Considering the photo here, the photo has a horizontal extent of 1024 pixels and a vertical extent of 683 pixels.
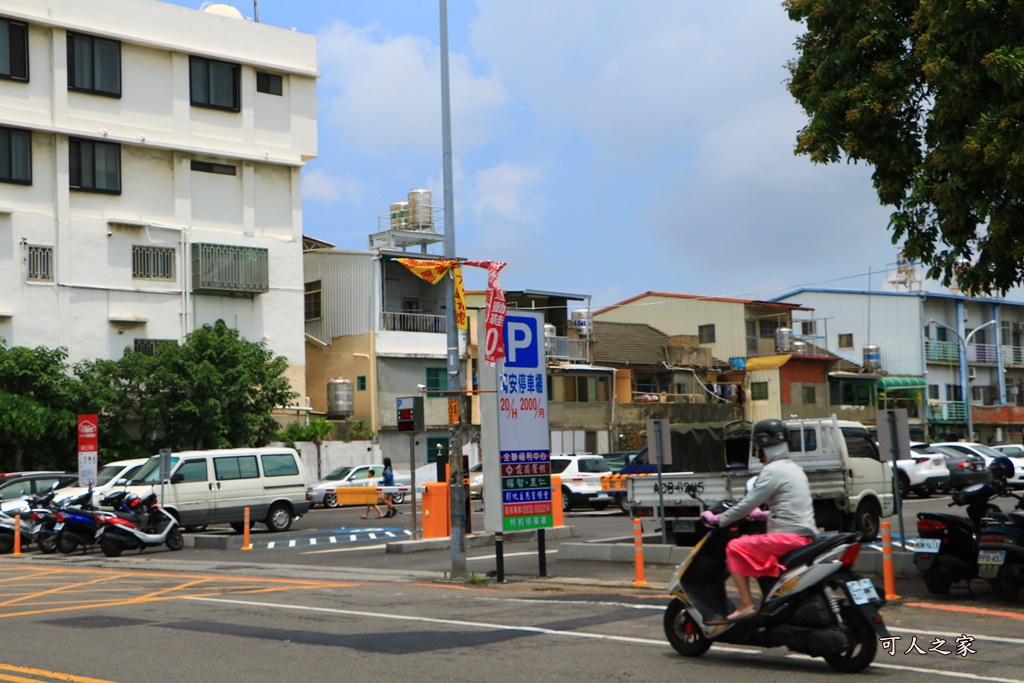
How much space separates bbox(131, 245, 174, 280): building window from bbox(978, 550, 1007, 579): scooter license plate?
3481 centimetres

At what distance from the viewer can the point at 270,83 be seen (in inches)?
1788

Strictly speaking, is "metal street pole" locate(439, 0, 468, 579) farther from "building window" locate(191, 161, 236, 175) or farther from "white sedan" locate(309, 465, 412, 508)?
"building window" locate(191, 161, 236, 175)

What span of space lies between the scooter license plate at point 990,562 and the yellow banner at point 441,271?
735 centimetres

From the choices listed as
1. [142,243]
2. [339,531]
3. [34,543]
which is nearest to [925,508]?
[339,531]

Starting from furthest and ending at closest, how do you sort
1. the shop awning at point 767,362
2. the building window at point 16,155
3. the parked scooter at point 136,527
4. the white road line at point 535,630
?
1. the shop awning at point 767,362
2. the building window at point 16,155
3. the parked scooter at point 136,527
4. the white road line at point 535,630

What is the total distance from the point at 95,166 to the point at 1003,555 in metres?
35.9

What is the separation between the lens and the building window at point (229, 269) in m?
42.7

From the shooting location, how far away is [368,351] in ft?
156

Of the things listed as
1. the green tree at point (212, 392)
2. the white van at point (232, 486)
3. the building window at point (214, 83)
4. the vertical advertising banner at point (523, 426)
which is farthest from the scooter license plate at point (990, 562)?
the building window at point (214, 83)

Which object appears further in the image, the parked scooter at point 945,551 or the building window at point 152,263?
the building window at point 152,263

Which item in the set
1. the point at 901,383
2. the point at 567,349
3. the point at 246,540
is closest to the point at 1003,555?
the point at 246,540

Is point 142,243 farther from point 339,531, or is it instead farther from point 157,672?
point 157,672

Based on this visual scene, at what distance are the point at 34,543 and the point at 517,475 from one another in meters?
15.2

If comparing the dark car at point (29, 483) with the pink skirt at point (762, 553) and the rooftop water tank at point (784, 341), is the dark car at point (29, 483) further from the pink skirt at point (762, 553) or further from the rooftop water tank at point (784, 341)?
the rooftop water tank at point (784, 341)
